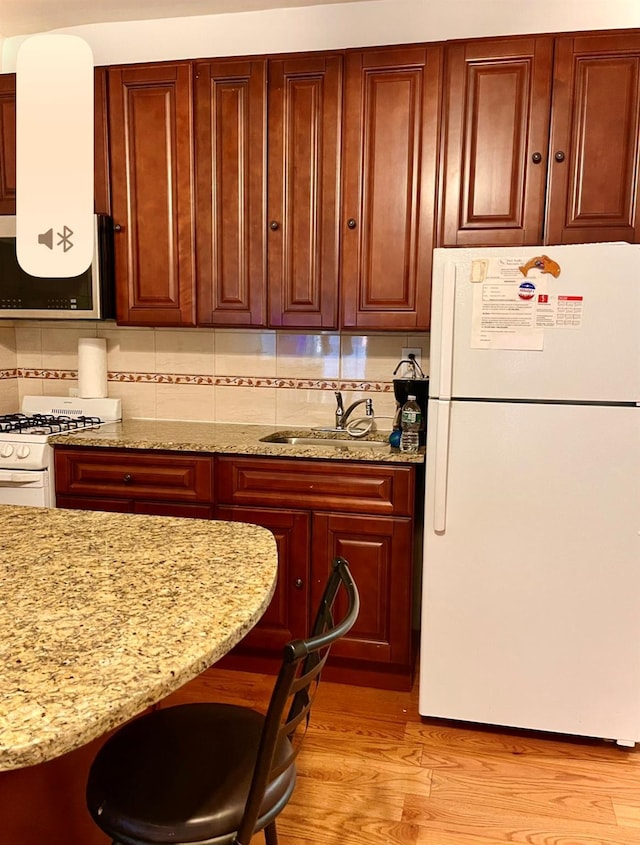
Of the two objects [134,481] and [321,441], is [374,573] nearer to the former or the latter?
[321,441]

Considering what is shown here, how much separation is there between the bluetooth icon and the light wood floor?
1.58m

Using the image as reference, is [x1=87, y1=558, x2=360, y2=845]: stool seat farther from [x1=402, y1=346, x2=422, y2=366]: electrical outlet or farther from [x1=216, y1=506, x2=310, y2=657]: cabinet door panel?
[x1=402, y1=346, x2=422, y2=366]: electrical outlet

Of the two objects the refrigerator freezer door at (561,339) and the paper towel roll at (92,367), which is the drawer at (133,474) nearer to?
the paper towel roll at (92,367)

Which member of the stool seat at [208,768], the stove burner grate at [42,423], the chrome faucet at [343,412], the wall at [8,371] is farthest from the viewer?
the wall at [8,371]

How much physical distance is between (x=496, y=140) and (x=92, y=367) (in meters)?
2.02

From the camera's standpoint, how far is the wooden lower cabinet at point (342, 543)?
7.63ft

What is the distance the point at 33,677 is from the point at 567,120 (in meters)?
2.38

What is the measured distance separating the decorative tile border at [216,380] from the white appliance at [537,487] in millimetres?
815

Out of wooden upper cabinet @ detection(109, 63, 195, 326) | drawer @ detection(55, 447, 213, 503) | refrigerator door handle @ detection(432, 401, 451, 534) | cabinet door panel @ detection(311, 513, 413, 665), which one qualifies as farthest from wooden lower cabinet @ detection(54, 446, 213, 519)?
refrigerator door handle @ detection(432, 401, 451, 534)

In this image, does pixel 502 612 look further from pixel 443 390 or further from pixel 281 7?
pixel 281 7

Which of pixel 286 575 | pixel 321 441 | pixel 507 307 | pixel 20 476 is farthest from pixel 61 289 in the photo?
pixel 507 307

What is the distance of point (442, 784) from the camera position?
191cm

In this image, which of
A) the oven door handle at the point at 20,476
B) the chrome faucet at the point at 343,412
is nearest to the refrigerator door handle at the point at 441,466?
the chrome faucet at the point at 343,412

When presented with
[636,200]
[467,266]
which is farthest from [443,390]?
[636,200]
